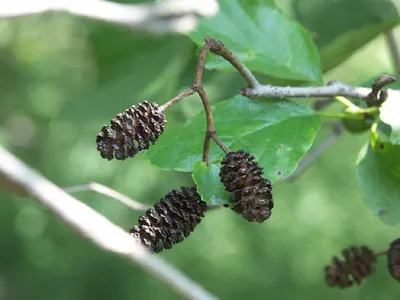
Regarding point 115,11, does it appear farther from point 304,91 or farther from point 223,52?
point 304,91

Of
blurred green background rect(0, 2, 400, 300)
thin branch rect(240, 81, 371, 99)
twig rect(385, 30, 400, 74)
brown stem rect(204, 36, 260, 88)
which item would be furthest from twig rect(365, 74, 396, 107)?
blurred green background rect(0, 2, 400, 300)

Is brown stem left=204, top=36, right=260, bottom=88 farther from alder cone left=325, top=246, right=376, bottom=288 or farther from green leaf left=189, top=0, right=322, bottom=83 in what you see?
alder cone left=325, top=246, right=376, bottom=288

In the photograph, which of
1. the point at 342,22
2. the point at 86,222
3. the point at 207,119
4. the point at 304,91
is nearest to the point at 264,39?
the point at 304,91

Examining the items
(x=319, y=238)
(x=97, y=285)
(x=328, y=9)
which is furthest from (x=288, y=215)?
(x=328, y=9)

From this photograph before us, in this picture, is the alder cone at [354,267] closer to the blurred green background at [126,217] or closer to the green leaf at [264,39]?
the green leaf at [264,39]

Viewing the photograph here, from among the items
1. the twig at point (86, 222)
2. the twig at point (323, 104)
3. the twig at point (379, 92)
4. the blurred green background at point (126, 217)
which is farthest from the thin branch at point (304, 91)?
the blurred green background at point (126, 217)

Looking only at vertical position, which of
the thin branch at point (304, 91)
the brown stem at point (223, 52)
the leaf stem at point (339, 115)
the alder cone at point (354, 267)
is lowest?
the alder cone at point (354, 267)

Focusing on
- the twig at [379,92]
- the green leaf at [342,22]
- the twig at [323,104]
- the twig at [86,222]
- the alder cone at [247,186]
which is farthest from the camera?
the twig at [323,104]
